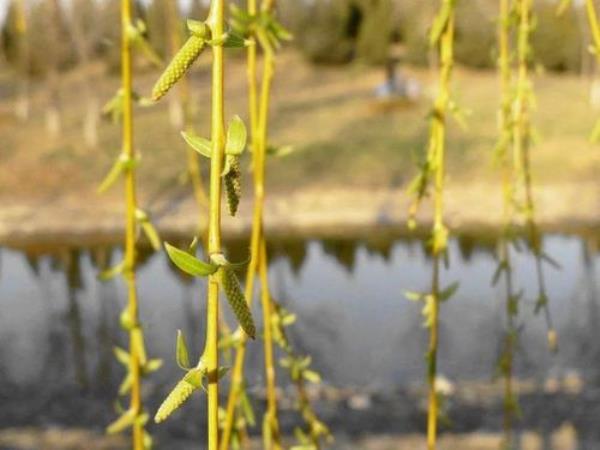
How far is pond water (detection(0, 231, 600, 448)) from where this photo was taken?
470 centimetres

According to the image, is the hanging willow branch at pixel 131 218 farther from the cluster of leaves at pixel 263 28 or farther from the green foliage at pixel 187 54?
the green foliage at pixel 187 54

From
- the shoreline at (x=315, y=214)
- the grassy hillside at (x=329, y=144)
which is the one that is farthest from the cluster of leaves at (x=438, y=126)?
the grassy hillside at (x=329, y=144)

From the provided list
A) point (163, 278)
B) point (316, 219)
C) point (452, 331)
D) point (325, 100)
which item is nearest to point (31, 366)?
point (163, 278)

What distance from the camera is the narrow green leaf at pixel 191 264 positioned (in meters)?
0.22

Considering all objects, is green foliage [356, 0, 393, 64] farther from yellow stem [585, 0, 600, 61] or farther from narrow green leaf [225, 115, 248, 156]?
narrow green leaf [225, 115, 248, 156]

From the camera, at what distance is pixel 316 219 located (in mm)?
8984

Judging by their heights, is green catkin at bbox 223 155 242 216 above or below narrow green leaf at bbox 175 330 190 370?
above

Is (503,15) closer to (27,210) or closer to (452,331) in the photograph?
(452,331)

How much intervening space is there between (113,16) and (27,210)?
7044 millimetres

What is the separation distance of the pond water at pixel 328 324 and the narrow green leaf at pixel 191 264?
4122 mm

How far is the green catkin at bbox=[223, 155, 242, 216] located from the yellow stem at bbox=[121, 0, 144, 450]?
9.6 inches

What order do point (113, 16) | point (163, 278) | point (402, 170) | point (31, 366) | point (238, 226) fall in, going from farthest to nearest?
point (113, 16) < point (402, 170) < point (238, 226) < point (163, 278) < point (31, 366)

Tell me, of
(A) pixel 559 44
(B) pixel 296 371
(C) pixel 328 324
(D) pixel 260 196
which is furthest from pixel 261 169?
Result: (A) pixel 559 44

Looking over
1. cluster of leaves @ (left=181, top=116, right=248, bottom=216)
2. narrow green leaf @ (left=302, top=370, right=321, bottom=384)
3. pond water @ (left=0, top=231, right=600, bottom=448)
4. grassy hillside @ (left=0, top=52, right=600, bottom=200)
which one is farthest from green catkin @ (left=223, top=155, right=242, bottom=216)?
grassy hillside @ (left=0, top=52, right=600, bottom=200)
